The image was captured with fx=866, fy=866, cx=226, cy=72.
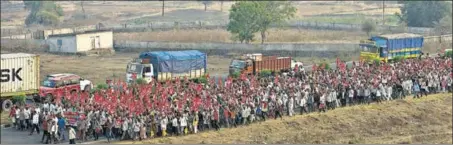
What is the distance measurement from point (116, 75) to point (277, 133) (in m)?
19.9

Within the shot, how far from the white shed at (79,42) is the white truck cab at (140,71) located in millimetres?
21225

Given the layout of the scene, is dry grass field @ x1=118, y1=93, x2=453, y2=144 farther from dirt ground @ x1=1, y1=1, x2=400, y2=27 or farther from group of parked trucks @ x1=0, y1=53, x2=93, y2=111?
dirt ground @ x1=1, y1=1, x2=400, y2=27

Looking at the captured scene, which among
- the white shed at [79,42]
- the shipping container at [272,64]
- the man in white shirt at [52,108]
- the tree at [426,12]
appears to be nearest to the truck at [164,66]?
the shipping container at [272,64]

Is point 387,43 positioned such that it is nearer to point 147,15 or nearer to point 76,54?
point 76,54

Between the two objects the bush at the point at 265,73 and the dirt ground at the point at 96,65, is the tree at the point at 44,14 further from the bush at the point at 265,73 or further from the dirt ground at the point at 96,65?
the bush at the point at 265,73

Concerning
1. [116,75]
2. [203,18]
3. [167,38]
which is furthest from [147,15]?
[116,75]

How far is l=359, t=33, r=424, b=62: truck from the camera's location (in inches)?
2169

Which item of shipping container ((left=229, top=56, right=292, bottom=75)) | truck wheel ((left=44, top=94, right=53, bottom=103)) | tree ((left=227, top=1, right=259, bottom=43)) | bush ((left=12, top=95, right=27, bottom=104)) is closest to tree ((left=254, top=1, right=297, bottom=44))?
tree ((left=227, top=1, right=259, bottom=43))

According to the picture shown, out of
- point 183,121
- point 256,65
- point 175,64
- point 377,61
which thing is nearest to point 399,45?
point 377,61

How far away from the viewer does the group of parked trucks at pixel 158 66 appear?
129 feet

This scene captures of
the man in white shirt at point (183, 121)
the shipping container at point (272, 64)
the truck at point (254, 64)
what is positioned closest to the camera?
the man in white shirt at point (183, 121)

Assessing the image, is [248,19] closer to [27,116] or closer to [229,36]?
[229,36]

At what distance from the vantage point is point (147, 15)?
115 metres

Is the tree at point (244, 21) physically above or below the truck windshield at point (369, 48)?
above
